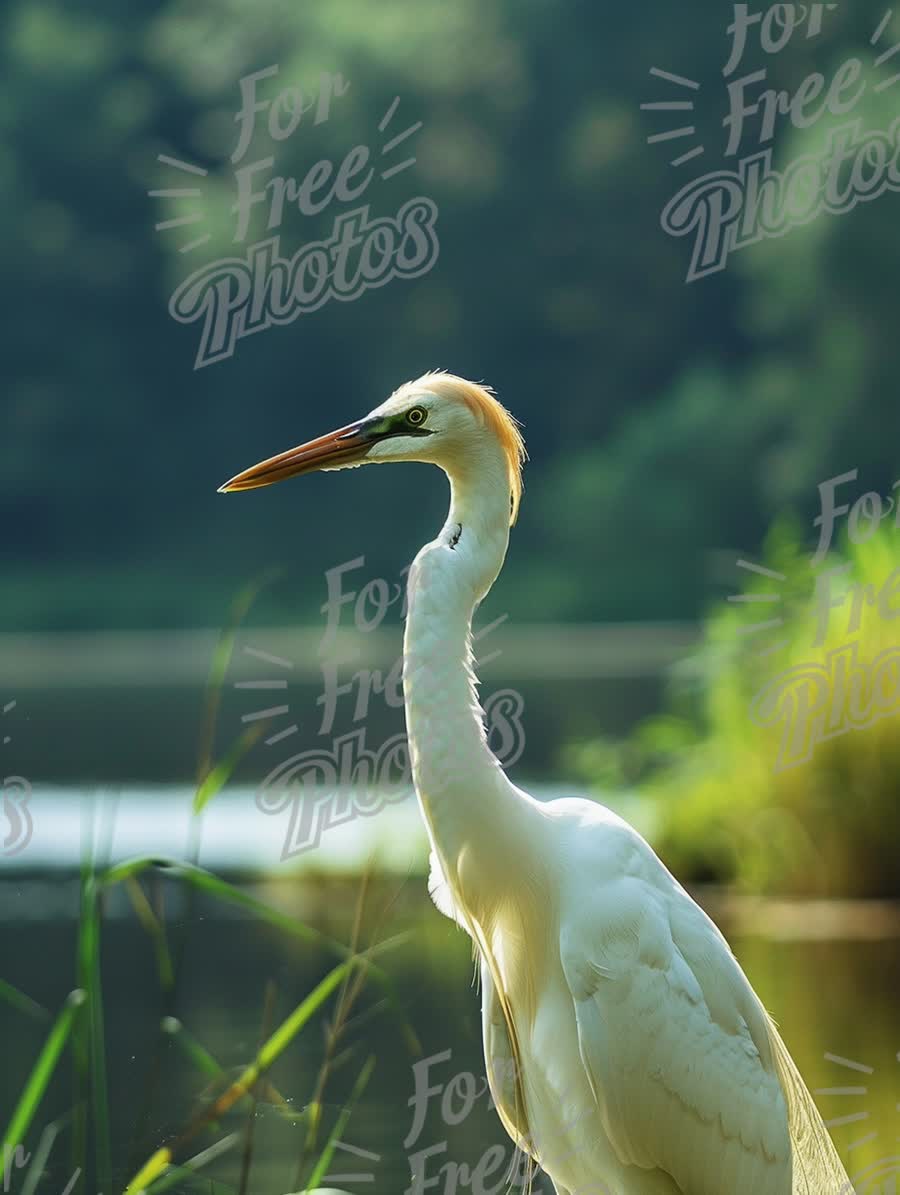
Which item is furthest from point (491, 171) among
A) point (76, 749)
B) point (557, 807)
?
point (557, 807)

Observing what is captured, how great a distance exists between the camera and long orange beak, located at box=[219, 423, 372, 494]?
296cm

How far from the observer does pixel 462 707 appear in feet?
9.48

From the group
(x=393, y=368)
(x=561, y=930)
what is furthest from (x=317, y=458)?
(x=393, y=368)

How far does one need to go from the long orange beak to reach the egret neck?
0.15m

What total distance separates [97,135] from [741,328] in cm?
1114

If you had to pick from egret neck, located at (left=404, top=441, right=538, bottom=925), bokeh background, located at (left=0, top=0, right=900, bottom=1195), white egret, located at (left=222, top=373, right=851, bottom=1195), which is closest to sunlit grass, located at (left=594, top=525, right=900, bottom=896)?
bokeh background, located at (left=0, top=0, right=900, bottom=1195)

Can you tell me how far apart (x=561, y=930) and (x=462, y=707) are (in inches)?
16.2

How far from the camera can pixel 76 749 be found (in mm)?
12023

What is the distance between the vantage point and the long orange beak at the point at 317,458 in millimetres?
2963

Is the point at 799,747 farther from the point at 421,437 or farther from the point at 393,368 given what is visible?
the point at 393,368

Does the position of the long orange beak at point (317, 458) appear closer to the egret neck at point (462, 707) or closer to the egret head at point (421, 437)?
the egret head at point (421, 437)

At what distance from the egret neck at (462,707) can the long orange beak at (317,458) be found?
0.15 metres

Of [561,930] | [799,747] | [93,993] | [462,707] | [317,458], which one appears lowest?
[93,993]

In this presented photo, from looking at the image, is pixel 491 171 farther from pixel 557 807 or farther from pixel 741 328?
pixel 557 807
